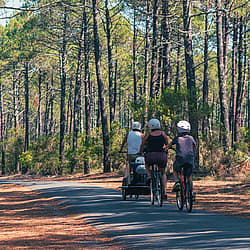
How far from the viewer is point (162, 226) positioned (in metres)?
9.09

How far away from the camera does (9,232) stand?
10156mm

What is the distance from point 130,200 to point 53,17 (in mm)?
27107

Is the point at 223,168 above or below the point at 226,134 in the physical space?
below

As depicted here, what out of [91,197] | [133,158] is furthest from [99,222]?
[91,197]

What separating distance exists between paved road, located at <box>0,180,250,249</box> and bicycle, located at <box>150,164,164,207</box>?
10.3 inches

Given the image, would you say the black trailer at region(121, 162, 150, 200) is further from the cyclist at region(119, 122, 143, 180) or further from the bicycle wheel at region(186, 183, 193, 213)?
the bicycle wheel at region(186, 183, 193, 213)

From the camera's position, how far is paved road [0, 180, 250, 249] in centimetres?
745

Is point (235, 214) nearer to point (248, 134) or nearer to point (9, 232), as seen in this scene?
point (9, 232)

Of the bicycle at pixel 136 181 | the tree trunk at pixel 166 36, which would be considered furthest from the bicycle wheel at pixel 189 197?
the tree trunk at pixel 166 36

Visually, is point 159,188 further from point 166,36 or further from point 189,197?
point 166,36

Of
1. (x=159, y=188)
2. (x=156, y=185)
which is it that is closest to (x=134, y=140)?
(x=156, y=185)

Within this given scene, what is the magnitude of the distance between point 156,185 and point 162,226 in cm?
301

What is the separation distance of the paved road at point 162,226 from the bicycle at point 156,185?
26cm

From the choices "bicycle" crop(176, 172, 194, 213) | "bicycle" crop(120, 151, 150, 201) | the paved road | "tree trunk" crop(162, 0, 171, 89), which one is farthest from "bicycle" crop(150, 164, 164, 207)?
"tree trunk" crop(162, 0, 171, 89)
